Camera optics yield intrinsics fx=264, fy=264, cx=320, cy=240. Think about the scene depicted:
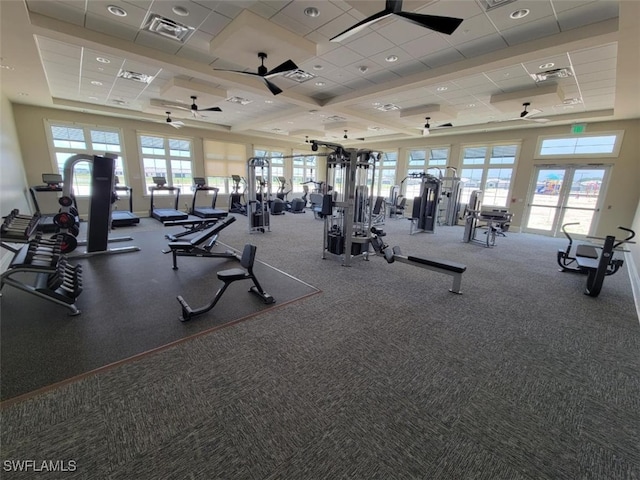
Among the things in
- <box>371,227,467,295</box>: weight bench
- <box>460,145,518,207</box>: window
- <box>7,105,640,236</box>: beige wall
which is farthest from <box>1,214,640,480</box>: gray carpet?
<box>460,145,518,207</box>: window

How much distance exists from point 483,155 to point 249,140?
902cm

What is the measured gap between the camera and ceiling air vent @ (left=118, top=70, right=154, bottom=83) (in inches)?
198

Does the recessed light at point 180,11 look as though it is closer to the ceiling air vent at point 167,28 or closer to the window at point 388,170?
the ceiling air vent at point 167,28

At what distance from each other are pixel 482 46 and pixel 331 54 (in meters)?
2.19

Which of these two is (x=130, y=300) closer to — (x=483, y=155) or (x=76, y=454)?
(x=76, y=454)

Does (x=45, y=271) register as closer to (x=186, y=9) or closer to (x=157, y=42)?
(x=186, y=9)

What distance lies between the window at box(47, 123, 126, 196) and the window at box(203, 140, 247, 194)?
2.82 metres

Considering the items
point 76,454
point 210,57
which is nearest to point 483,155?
point 210,57

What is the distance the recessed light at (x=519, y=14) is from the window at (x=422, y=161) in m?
6.85

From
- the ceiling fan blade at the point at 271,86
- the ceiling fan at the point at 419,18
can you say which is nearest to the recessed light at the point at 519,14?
the ceiling fan at the point at 419,18

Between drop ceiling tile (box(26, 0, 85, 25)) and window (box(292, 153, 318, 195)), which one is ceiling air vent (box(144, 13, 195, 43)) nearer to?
drop ceiling tile (box(26, 0, 85, 25))

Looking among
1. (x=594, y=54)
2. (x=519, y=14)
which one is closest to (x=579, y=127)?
(x=594, y=54)

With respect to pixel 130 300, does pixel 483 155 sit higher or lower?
higher

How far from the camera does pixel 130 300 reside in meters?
3.12
